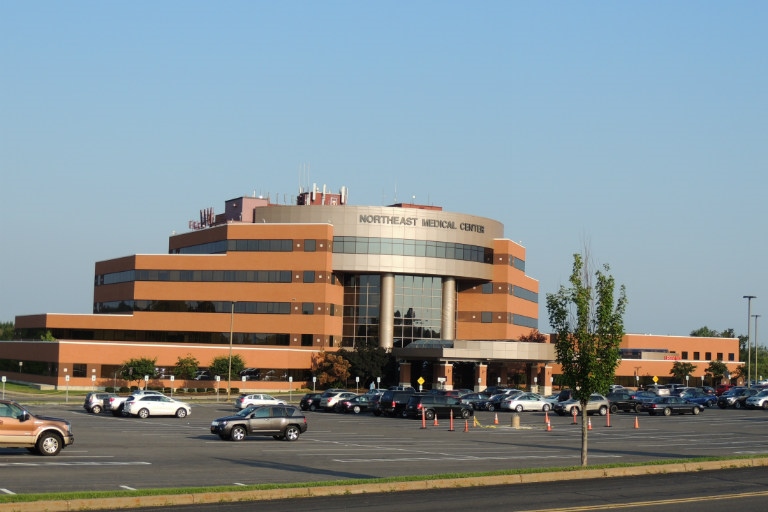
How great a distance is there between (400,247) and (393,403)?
140 feet

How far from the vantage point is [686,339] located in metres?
150

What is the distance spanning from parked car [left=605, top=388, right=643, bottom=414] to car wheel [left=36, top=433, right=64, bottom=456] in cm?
4676

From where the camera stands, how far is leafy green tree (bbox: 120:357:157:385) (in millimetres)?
91062

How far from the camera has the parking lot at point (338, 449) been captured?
2781 centimetres

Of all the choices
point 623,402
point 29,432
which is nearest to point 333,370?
point 623,402

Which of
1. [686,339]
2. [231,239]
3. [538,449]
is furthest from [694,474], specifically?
[686,339]

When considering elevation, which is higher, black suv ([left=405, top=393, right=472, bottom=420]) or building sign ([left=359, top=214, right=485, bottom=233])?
building sign ([left=359, top=214, right=485, bottom=233])

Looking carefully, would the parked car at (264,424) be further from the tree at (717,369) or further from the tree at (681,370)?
the tree at (717,369)

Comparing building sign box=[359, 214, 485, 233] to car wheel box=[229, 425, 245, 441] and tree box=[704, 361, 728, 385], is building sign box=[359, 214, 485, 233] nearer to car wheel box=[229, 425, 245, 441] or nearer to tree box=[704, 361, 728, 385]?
tree box=[704, 361, 728, 385]

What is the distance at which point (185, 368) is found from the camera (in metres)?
94.4

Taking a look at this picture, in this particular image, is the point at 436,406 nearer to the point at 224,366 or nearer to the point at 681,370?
the point at 224,366

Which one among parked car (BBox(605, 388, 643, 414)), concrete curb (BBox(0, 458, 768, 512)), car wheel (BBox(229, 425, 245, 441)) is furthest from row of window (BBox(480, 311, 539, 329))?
concrete curb (BBox(0, 458, 768, 512))

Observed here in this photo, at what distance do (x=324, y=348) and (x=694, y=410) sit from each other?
1656 inches

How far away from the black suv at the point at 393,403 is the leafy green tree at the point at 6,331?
104m
